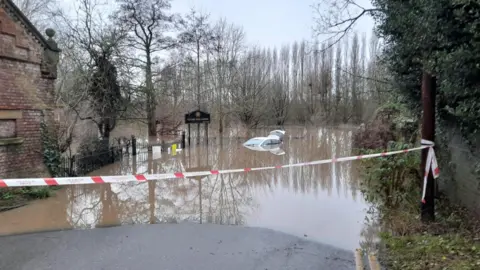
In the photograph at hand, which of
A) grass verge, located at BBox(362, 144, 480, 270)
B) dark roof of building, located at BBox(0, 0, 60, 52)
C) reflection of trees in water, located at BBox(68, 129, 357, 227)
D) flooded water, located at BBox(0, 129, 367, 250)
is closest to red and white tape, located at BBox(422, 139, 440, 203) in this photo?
grass verge, located at BBox(362, 144, 480, 270)

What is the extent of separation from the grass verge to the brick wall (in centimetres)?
846

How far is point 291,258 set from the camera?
A: 4.28 m

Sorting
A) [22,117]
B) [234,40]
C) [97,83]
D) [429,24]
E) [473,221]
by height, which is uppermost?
[234,40]

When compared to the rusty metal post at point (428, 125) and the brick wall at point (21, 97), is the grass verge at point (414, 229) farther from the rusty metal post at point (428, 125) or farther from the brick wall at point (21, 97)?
the brick wall at point (21, 97)

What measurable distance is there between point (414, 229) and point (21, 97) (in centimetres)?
915

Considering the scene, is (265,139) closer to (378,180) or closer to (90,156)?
(90,156)

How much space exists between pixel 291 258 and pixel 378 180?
427 centimetres

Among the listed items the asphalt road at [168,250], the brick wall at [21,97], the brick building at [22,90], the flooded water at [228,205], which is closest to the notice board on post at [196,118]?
the flooded water at [228,205]

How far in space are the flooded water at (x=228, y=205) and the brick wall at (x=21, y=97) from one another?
1230mm

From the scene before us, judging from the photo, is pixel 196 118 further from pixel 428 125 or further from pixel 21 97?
pixel 428 125

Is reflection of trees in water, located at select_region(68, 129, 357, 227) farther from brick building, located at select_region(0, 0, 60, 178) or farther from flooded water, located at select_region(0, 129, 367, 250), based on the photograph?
brick building, located at select_region(0, 0, 60, 178)

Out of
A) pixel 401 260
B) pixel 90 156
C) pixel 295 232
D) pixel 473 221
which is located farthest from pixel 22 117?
pixel 473 221

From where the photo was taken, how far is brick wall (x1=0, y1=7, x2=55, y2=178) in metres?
7.84

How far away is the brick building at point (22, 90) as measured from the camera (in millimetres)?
7844
